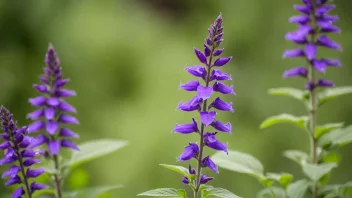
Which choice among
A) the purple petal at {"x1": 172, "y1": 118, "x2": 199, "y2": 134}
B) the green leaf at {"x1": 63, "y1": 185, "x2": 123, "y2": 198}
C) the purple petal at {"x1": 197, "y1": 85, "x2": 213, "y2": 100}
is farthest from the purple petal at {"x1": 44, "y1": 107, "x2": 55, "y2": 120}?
the purple petal at {"x1": 197, "y1": 85, "x2": 213, "y2": 100}

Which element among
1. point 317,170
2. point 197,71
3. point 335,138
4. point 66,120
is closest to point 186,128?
point 197,71

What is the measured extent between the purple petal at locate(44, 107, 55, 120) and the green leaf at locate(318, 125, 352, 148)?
1.27 meters

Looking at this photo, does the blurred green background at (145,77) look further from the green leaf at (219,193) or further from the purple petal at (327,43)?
the green leaf at (219,193)

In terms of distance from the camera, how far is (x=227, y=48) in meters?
4.89

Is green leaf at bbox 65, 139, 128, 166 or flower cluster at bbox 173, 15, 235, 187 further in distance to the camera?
green leaf at bbox 65, 139, 128, 166

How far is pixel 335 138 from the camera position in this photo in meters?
2.39

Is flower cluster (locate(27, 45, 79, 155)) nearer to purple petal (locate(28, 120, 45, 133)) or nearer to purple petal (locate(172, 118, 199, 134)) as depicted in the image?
purple petal (locate(28, 120, 45, 133))

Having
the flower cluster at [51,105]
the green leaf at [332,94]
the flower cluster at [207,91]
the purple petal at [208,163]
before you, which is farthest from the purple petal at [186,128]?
the green leaf at [332,94]

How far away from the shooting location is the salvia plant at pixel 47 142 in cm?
180

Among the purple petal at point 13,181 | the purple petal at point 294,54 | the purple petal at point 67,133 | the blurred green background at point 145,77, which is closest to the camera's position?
the purple petal at point 13,181

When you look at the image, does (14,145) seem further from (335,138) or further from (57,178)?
(335,138)

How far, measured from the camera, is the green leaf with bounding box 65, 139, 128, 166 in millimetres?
2250

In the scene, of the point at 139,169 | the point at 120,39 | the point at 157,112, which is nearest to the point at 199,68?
the point at 139,169

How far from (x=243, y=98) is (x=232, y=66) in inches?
13.5
